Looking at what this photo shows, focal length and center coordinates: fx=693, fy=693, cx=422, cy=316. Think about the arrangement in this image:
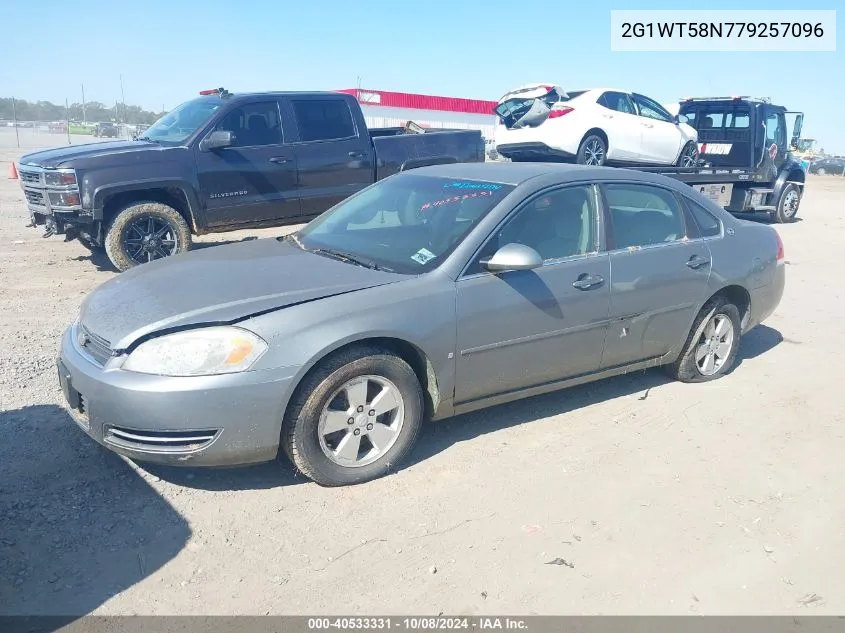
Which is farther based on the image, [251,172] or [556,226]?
[251,172]

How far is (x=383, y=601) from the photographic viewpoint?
280 cm

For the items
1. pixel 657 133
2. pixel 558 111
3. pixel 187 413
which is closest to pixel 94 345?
pixel 187 413

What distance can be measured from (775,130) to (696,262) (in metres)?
11.4

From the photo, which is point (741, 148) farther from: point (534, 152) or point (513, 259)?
point (513, 259)

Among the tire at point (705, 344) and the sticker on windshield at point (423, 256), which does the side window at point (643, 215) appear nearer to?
the tire at point (705, 344)

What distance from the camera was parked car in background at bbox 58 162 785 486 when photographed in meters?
3.24

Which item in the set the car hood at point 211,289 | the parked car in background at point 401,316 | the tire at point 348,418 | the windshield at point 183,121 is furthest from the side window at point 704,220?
the windshield at point 183,121

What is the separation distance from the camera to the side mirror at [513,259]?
12.4 ft

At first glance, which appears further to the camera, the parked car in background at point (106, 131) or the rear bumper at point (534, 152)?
the parked car in background at point (106, 131)

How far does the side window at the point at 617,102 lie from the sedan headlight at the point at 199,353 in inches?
370

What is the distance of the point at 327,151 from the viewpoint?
8.85 m

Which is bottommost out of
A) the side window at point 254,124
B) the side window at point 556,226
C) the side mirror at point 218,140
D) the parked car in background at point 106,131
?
the side window at point 556,226

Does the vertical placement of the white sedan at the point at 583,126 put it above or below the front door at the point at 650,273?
above

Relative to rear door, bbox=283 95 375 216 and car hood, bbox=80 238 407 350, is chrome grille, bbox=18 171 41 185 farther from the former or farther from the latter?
car hood, bbox=80 238 407 350
